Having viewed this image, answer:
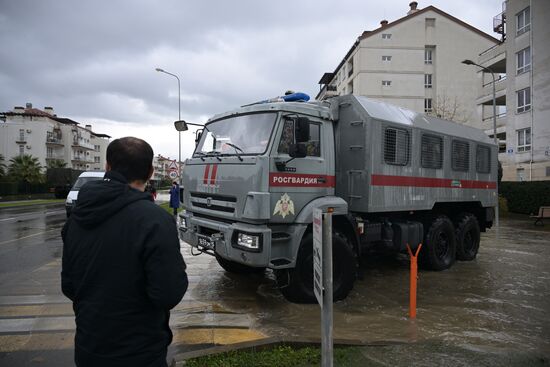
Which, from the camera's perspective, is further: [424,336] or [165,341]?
[424,336]

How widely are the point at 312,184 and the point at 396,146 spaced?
2030 millimetres

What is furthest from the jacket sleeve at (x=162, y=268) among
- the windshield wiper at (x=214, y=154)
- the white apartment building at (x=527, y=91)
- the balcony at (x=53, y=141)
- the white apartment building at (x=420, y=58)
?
the balcony at (x=53, y=141)

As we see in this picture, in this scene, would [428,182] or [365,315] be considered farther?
[428,182]

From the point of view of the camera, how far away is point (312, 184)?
575cm

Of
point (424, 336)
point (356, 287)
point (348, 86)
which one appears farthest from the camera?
point (348, 86)

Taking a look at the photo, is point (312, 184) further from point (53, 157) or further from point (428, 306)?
point (53, 157)

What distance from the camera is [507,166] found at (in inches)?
1104

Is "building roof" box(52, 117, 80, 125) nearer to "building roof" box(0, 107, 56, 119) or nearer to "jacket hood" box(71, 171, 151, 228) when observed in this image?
"building roof" box(0, 107, 56, 119)

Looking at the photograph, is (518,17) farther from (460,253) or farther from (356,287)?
→ (356,287)

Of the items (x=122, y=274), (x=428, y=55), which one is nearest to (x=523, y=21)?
(x=428, y=55)

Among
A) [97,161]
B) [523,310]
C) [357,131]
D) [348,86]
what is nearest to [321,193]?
[357,131]

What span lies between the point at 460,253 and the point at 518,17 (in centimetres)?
2631

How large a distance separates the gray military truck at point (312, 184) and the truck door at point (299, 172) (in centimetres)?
→ 1

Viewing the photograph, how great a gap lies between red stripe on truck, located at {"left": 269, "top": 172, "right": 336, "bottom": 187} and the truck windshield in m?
0.43
